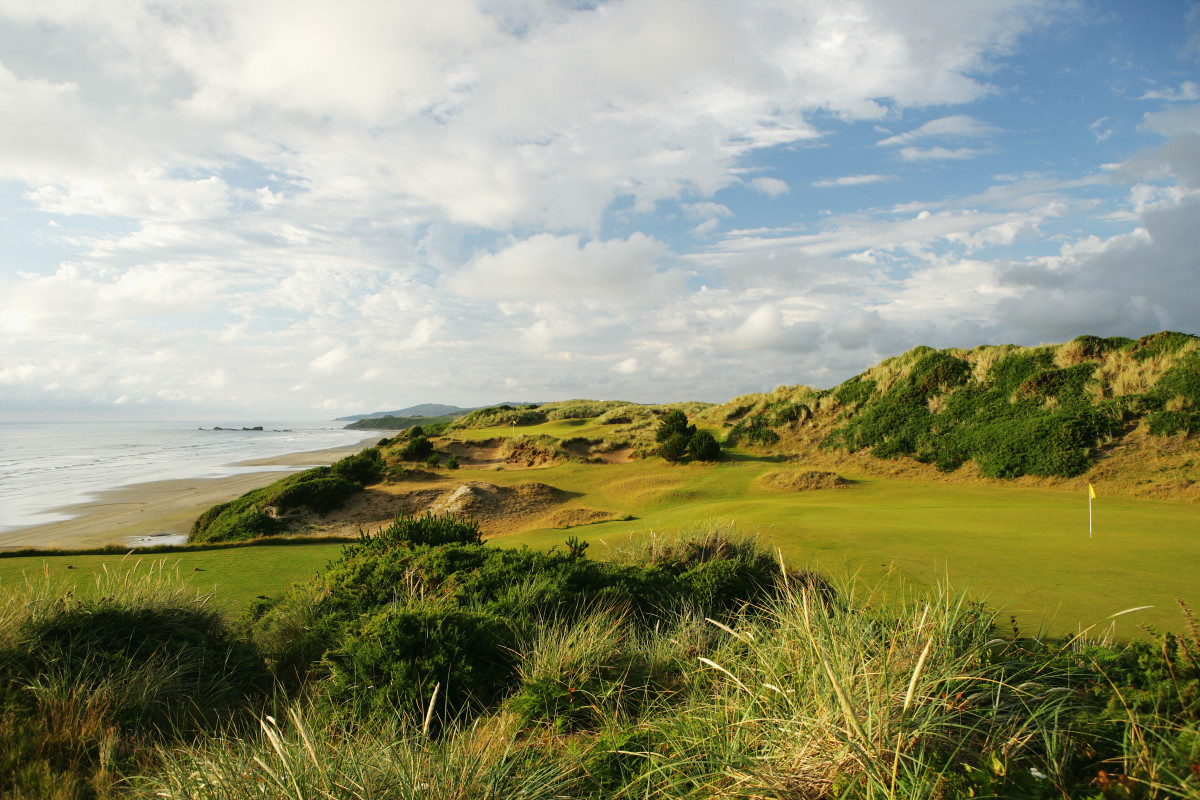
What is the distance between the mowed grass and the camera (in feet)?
20.8

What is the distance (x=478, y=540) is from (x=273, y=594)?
2640 millimetres

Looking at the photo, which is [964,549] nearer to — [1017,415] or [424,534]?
[424,534]

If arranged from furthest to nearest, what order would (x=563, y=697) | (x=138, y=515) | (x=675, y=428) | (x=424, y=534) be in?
(x=675, y=428), (x=138, y=515), (x=424, y=534), (x=563, y=697)

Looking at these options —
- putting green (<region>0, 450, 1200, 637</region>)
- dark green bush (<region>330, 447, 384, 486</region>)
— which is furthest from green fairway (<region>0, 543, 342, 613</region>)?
dark green bush (<region>330, 447, 384, 486</region>)

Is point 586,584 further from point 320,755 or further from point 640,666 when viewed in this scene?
point 320,755

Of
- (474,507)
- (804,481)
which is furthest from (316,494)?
(804,481)

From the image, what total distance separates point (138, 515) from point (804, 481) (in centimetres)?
2142

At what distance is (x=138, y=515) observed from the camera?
1959cm

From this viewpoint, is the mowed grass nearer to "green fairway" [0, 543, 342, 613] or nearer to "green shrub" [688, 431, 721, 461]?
"green fairway" [0, 543, 342, 613]

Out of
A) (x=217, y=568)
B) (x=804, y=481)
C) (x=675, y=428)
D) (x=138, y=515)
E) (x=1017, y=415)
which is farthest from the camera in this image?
(x=675, y=428)

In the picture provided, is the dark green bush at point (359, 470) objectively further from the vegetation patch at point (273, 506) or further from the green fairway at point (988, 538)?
the green fairway at point (988, 538)

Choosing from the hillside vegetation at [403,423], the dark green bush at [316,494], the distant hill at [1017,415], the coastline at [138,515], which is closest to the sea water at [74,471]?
the coastline at [138,515]

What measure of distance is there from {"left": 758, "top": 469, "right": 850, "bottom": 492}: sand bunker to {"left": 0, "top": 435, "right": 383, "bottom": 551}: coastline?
15662 mm

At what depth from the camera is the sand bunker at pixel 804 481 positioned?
17281mm
